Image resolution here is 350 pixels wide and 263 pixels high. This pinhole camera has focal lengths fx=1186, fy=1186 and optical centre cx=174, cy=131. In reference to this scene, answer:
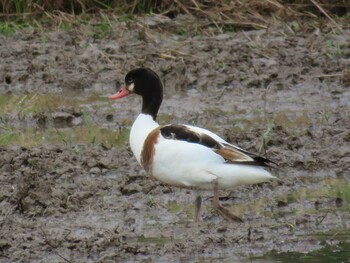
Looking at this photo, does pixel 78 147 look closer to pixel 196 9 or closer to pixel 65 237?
pixel 65 237

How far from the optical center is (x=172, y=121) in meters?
11.3

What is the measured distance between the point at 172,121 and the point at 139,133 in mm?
2925

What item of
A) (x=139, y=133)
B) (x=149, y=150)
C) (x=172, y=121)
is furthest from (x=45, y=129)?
(x=149, y=150)

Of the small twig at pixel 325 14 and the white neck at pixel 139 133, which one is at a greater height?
the white neck at pixel 139 133

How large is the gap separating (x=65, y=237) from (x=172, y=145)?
1.20 m

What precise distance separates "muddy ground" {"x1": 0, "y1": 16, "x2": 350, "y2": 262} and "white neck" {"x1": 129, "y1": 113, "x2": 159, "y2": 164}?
38 cm

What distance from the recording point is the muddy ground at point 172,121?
717 centimetres

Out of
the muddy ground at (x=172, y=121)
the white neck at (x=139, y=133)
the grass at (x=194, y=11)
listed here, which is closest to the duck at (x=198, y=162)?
the white neck at (x=139, y=133)

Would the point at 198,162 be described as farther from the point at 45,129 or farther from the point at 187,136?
the point at 45,129

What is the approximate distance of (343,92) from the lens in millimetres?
12508

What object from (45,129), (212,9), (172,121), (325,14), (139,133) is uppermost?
(139,133)

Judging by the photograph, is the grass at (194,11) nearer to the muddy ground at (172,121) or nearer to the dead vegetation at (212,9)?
the dead vegetation at (212,9)

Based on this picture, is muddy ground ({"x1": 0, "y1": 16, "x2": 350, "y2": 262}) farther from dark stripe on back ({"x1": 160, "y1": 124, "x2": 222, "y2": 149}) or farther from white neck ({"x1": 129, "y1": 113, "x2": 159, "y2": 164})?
dark stripe on back ({"x1": 160, "y1": 124, "x2": 222, "y2": 149})

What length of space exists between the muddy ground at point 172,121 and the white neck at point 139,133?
0.38 m
